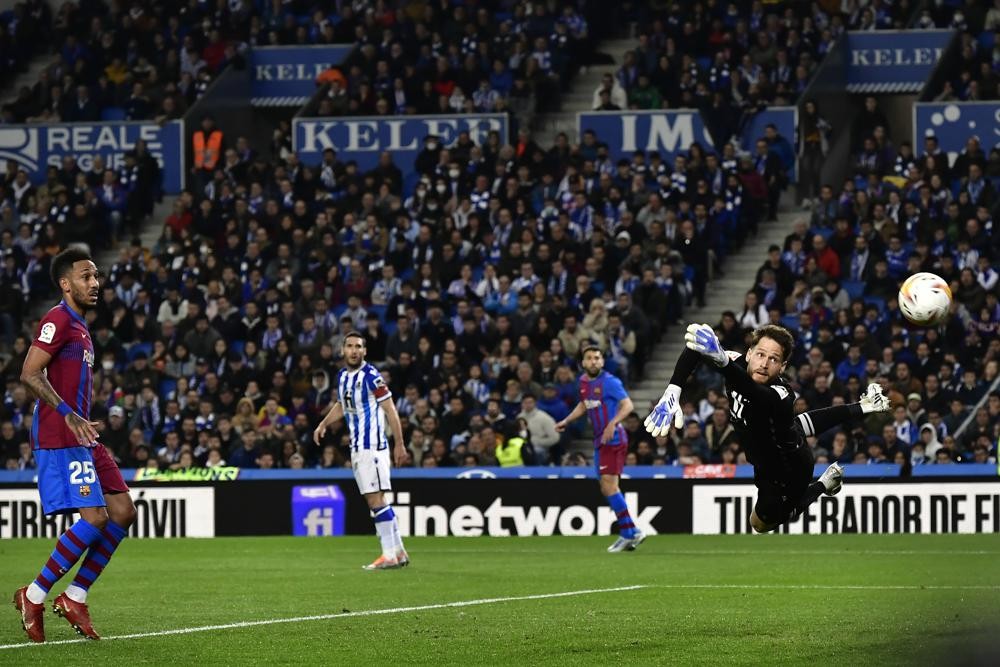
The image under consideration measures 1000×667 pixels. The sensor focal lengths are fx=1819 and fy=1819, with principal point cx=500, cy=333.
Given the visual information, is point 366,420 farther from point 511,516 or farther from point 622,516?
point 511,516

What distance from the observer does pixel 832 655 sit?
9.61 metres

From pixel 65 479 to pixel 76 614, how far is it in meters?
0.82

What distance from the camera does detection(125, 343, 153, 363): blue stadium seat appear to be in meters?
29.2

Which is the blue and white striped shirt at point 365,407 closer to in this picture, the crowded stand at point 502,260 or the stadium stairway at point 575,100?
the crowded stand at point 502,260

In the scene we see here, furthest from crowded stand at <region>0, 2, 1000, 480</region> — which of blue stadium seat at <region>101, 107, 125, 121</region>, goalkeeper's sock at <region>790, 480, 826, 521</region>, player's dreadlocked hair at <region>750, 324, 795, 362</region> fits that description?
player's dreadlocked hair at <region>750, 324, 795, 362</region>

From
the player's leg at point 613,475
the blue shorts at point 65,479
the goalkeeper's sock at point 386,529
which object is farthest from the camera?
the player's leg at point 613,475

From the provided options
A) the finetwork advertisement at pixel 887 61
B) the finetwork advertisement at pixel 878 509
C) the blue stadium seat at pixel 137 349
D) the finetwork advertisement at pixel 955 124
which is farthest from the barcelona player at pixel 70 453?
the finetwork advertisement at pixel 887 61

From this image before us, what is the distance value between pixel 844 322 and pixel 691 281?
11.1 feet

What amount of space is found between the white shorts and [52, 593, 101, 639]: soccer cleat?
7.12 metres

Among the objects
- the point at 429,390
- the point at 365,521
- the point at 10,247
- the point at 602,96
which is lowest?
the point at 365,521

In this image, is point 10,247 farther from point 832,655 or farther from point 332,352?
point 832,655

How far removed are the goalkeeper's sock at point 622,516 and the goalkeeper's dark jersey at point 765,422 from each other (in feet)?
23.5

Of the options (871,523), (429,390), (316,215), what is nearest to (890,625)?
(871,523)

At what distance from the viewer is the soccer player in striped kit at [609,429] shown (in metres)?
19.5
